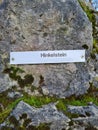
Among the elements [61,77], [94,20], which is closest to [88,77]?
[61,77]

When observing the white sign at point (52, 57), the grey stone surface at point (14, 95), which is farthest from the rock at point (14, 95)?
the white sign at point (52, 57)

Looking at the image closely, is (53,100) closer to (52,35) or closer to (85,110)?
(85,110)

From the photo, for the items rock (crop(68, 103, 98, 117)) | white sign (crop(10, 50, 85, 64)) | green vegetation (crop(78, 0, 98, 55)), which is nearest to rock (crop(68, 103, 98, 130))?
rock (crop(68, 103, 98, 117))

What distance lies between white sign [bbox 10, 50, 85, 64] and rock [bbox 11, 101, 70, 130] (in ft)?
2.91

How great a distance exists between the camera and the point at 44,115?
533 centimetres

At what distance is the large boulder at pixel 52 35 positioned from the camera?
19.6 ft

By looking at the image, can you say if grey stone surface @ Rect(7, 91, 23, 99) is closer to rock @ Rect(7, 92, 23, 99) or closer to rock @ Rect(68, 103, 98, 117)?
rock @ Rect(7, 92, 23, 99)

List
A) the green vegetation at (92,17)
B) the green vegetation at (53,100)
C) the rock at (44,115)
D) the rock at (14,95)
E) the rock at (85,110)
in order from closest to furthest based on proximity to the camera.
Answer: the rock at (44,115) → the rock at (85,110) → the green vegetation at (53,100) → the rock at (14,95) → the green vegetation at (92,17)

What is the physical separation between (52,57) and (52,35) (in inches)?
16.8

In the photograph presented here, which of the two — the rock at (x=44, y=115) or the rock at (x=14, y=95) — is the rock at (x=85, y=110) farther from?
the rock at (x=14, y=95)

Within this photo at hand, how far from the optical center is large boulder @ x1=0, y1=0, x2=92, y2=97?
5988 mm

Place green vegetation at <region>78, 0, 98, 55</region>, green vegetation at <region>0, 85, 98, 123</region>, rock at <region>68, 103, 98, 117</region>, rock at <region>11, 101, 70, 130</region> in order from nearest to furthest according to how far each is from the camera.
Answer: rock at <region>11, 101, 70, 130</region> < rock at <region>68, 103, 98, 117</region> < green vegetation at <region>0, 85, 98, 123</region> < green vegetation at <region>78, 0, 98, 55</region>

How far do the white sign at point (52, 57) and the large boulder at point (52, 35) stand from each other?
0.26 ft

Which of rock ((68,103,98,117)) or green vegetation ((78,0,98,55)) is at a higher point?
green vegetation ((78,0,98,55))
